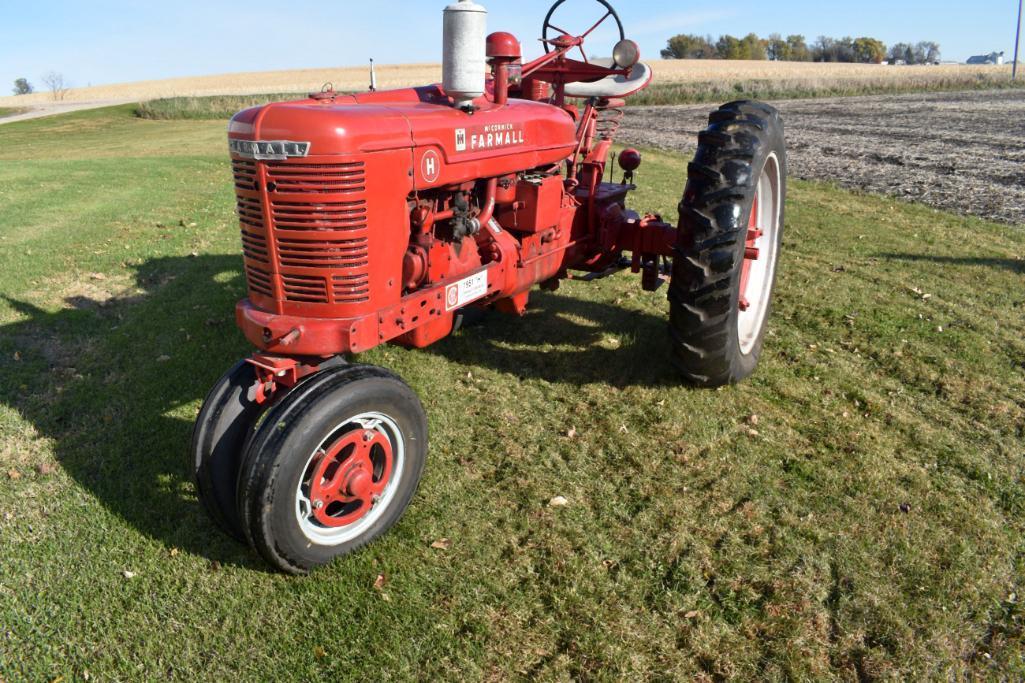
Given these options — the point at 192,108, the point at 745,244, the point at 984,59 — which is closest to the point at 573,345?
the point at 745,244

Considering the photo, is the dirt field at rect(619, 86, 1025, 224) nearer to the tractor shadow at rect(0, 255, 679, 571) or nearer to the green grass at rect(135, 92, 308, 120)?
the tractor shadow at rect(0, 255, 679, 571)

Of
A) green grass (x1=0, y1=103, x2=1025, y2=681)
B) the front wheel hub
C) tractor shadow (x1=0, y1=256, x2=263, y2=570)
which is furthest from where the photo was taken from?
tractor shadow (x1=0, y1=256, x2=263, y2=570)

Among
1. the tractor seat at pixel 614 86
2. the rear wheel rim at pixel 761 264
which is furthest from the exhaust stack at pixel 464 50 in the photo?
the rear wheel rim at pixel 761 264

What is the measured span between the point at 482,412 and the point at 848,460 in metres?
1.94

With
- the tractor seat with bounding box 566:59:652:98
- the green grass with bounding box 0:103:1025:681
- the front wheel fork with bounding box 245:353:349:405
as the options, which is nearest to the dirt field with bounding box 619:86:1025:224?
the green grass with bounding box 0:103:1025:681

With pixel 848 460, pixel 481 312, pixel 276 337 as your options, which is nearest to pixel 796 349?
pixel 848 460

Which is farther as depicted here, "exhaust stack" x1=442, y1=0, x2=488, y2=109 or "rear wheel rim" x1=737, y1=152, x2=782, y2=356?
"rear wheel rim" x1=737, y1=152, x2=782, y2=356

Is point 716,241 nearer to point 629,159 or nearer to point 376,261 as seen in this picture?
point 629,159

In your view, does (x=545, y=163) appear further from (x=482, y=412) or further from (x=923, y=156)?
(x=923, y=156)

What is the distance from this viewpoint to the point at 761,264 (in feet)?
15.8

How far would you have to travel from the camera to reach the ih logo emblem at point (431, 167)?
9.56 ft

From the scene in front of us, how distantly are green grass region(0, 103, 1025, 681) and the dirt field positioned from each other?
5074 millimetres

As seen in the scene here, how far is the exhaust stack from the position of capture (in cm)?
279

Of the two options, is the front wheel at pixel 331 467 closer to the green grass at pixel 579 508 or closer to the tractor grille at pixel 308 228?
the green grass at pixel 579 508
